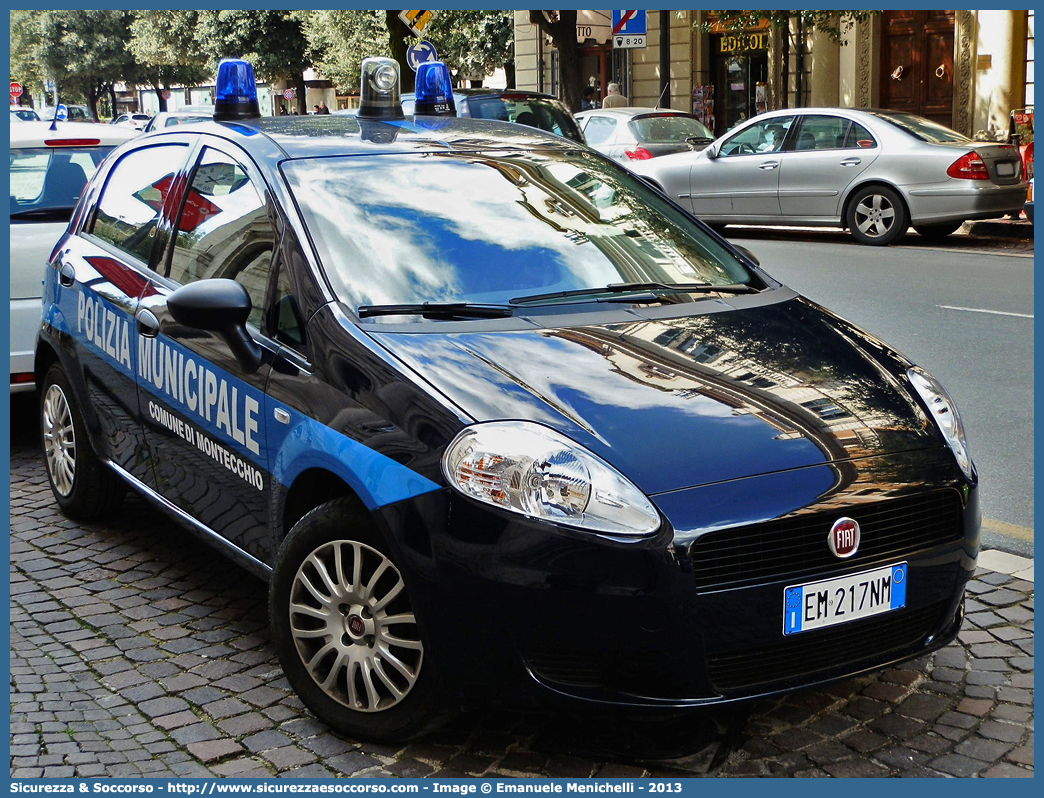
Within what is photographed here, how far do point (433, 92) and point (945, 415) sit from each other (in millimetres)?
2664

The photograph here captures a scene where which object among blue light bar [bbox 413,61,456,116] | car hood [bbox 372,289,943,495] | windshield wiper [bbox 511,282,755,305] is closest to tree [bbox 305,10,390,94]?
blue light bar [bbox 413,61,456,116]

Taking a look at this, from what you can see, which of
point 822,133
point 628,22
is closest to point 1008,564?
point 822,133

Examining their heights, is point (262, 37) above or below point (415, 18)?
above

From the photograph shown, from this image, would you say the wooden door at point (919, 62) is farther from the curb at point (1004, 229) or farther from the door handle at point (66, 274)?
the door handle at point (66, 274)

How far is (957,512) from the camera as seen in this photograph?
3430 millimetres

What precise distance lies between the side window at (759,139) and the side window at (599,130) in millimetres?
2228

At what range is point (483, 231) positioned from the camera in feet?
13.5

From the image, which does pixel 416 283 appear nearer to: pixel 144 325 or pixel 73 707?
pixel 144 325

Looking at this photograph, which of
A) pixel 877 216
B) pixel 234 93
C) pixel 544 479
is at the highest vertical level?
pixel 234 93

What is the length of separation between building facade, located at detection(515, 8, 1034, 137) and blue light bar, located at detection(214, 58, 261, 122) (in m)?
17.6

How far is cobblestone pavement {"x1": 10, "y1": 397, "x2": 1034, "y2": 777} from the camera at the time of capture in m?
3.38

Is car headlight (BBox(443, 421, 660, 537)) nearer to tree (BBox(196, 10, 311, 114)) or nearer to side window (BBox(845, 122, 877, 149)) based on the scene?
side window (BBox(845, 122, 877, 149))

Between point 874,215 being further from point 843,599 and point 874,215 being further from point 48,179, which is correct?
point 843,599

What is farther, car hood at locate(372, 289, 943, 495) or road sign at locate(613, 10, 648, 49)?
road sign at locate(613, 10, 648, 49)
